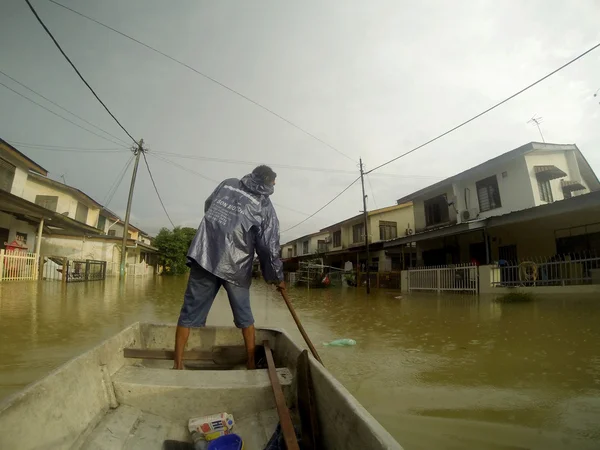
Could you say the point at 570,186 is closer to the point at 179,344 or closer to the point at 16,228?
the point at 179,344

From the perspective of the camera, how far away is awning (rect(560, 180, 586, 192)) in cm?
1255

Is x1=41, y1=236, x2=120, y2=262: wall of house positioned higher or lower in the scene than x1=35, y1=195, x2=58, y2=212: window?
lower

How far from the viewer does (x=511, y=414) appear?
6.52ft

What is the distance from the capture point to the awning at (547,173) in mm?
12078

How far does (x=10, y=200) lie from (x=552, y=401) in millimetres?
14080

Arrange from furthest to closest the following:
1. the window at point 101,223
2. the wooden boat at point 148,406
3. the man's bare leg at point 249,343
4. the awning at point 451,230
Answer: the window at point 101,223 < the awning at point 451,230 < the man's bare leg at point 249,343 < the wooden boat at point 148,406

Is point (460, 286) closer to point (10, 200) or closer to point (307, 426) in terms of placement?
point (307, 426)

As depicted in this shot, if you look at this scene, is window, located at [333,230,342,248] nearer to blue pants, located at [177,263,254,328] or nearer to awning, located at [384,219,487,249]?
awning, located at [384,219,487,249]

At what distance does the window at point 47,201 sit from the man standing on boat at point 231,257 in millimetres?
21584

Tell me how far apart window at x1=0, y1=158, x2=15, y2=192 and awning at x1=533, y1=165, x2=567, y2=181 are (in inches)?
867

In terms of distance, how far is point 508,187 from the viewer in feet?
43.1

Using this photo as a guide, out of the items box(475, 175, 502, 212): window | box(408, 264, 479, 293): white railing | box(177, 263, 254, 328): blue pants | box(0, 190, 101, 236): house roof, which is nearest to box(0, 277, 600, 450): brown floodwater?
box(177, 263, 254, 328): blue pants

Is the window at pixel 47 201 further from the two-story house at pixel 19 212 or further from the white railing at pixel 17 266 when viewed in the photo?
the white railing at pixel 17 266

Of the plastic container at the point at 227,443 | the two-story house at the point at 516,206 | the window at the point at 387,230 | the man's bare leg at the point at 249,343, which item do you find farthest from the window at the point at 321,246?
the plastic container at the point at 227,443
